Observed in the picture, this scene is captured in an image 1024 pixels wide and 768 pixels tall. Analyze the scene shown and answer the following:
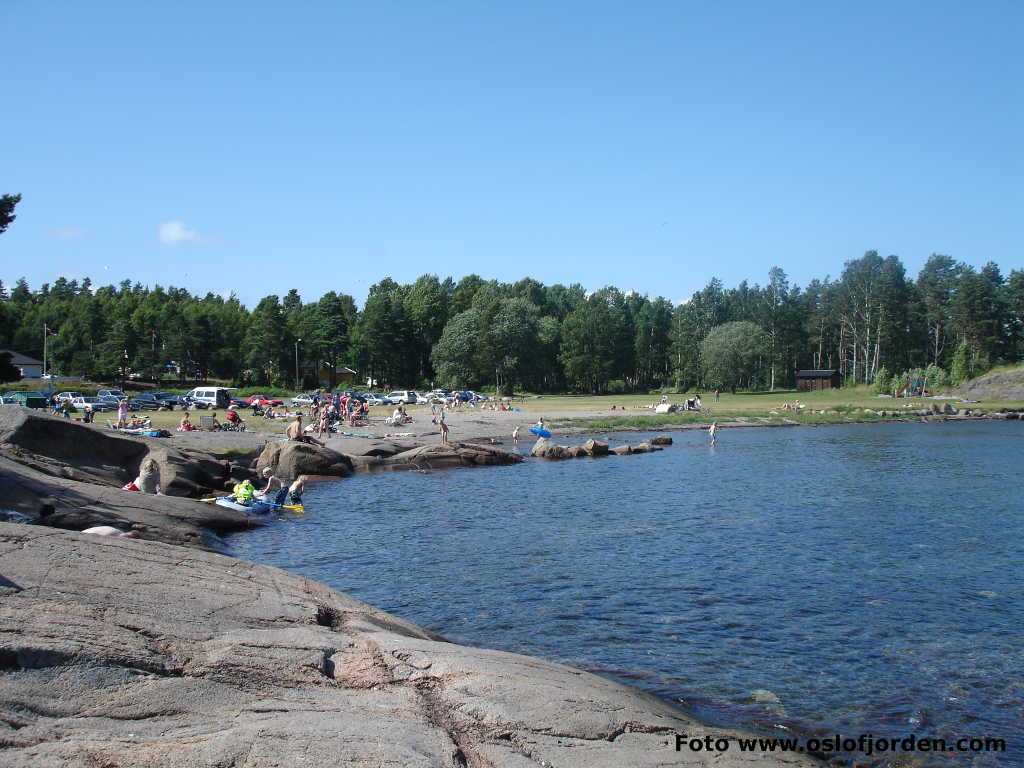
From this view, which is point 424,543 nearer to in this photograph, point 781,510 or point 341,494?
point 341,494

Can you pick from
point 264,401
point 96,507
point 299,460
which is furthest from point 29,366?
point 96,507

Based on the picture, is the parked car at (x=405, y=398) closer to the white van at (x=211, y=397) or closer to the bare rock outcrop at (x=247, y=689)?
the white van at (x=211, y=397)

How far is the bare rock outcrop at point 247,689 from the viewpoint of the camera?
22.3ft

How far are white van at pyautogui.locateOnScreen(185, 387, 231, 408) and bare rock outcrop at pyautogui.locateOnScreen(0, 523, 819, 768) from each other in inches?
2383

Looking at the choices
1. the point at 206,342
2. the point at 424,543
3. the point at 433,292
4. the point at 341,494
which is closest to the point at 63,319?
the point at 206,342

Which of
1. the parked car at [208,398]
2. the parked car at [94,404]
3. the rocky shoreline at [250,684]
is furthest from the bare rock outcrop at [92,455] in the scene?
the parked car at [208,398]

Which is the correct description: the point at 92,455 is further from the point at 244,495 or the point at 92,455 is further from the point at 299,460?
the point at 299,460

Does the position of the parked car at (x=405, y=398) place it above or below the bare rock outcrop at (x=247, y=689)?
above

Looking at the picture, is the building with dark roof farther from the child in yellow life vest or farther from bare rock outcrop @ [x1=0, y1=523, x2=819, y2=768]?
bare rock outcrop @ [x1=0, y1=523, x2=819, y2=768]

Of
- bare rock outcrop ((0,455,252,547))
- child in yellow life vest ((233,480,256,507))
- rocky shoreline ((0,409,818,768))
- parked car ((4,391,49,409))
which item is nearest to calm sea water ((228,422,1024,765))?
child in yellow life vest ((233,480,256,507))

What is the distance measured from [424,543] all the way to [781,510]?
14.1 metres

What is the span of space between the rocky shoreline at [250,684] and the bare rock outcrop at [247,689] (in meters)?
0.02

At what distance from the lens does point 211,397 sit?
69.6 m

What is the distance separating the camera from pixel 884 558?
21188 mm
